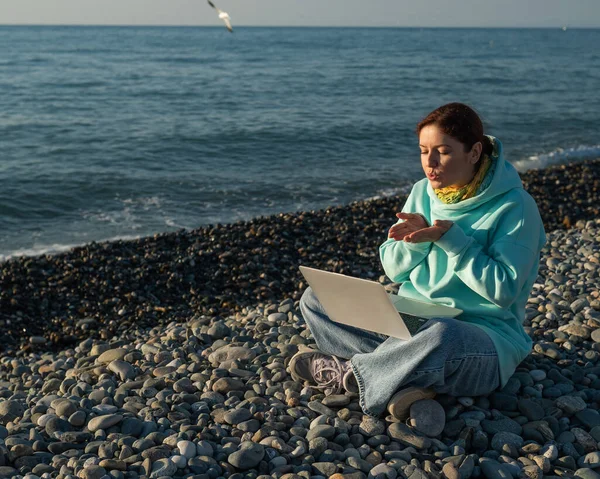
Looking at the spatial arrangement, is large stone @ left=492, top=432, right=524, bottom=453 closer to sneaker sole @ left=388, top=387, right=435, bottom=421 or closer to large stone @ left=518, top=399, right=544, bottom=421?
large stone @ left=518, top=399, right=544, bottom=421

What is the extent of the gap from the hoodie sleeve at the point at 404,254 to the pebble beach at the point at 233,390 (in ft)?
2.36

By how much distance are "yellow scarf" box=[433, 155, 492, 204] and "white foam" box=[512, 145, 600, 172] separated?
1220cm

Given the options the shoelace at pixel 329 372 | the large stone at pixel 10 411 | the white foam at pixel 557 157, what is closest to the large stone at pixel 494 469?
the shoelace at pixel 329 372

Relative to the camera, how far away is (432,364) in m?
3.60

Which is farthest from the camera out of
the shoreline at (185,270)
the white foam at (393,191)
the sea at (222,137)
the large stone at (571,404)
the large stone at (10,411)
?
the white foam at (393,191)

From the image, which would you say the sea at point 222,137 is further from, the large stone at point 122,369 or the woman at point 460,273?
the large stone at point 122,369

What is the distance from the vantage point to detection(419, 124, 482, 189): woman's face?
12.1 ft

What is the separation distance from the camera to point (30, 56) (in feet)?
148

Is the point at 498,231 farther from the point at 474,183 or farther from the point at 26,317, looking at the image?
the point at 26,317

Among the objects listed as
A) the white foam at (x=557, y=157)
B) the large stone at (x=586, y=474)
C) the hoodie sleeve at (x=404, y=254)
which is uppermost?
the hoodie sleeve at (x=404, y=254)

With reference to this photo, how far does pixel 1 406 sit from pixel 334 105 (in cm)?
2087

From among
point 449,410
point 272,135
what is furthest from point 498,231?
point 272,135

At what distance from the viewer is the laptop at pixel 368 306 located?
3.45m

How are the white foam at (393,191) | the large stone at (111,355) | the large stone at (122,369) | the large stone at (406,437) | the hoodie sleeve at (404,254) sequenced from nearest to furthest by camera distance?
the large stone at (406,437) → the hoodie sleeve at (404,254) → the large stone at (122,369) → the large stone at (111,355) → the white foam at (393,191)
